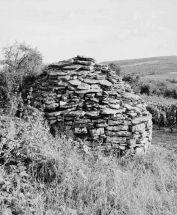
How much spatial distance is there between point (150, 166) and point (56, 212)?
2.58m

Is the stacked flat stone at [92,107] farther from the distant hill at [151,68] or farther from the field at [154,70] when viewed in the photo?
the distant hill at [151,68]

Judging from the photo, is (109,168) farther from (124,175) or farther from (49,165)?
(49,165)

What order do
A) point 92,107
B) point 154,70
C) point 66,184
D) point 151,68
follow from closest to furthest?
1. point 66,184
2. point 92,107
3. point 154,70
4. point 151,68

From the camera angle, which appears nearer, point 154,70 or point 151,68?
point 154,70

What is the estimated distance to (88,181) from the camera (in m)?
3.86

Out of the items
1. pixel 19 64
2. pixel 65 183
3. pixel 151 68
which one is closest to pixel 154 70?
pixel 151 68

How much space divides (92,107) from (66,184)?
213 centimetres

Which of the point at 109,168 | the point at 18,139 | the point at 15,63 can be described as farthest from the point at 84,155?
the point at 15,63

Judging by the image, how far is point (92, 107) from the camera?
5.50 metres

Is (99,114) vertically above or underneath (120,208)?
above

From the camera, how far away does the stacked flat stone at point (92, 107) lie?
540 cm

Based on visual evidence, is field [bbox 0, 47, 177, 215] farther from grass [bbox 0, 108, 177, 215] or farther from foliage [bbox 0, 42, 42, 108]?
foliage [bbox 0, 42, 42, 108]

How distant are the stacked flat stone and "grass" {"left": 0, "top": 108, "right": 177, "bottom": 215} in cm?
73

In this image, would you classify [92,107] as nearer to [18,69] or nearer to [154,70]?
[18,69]
